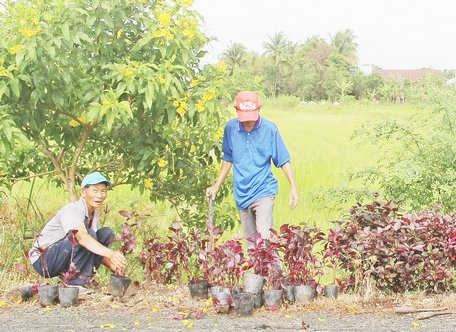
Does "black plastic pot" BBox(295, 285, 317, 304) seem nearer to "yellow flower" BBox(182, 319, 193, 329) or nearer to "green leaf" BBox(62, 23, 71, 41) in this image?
"yellow flower" BBox(182, 319, 193, 329)

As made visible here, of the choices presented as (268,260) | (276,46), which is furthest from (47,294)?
(276,46)

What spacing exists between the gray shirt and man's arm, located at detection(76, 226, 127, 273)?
0.08 metres

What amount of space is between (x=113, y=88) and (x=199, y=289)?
1.67 meters

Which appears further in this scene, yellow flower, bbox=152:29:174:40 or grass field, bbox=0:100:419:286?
grass field, bbox=0:100:419:286

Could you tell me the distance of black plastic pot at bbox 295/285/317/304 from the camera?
513cm

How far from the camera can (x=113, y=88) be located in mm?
5906

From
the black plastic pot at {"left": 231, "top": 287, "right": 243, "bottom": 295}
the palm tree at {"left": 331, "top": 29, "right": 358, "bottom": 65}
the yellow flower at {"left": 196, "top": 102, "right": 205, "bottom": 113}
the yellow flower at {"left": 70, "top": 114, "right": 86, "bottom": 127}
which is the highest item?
the palm tree at {"left": 331, "top": 29, "right": 358, "bottom": 65}

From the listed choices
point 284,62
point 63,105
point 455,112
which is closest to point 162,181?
point 63,105

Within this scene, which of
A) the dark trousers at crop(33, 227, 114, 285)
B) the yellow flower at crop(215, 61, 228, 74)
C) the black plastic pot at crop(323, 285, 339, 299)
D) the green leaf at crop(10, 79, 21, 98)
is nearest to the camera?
the black plastic pot at crop(323, 285, 339, 299)

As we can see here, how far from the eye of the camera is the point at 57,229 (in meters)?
5.64

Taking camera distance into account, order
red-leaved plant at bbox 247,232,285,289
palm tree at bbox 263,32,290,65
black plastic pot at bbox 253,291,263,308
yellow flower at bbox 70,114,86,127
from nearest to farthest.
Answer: black plastic pot at bbox 253,291,263,308
red-leaved plant at bbox 247,232,285,289
yellow flower at bbox 70,114,86,127
palm tree at bbox 263,32,290,65

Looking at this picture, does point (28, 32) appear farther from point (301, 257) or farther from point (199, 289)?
point (301, 257)

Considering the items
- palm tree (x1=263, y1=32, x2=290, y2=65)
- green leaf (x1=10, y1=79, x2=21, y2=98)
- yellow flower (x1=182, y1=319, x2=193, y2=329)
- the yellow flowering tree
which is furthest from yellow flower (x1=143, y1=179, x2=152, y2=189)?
palm tree (x1=263, y1=32, x2=290, y2=65)

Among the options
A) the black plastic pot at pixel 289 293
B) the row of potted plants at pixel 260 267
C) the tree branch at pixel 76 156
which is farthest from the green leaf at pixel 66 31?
the black plastic pot at pixel 289 293
